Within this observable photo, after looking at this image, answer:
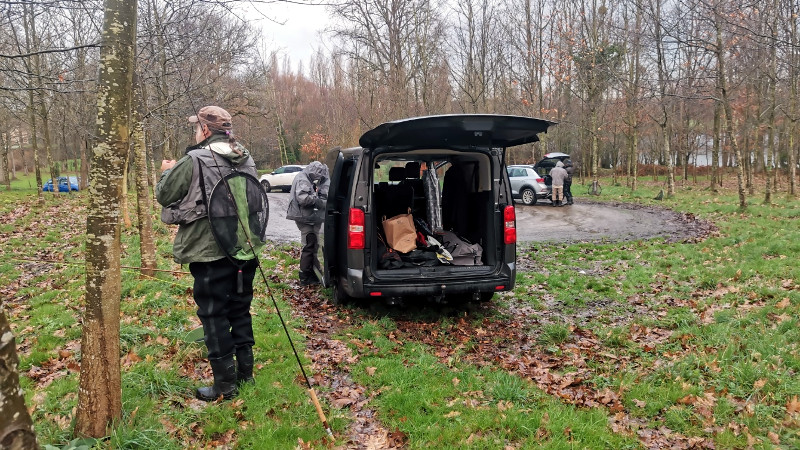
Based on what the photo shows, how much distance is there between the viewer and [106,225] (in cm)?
278

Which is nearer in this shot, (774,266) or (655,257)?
(774,266)

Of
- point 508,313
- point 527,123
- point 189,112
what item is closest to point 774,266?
point 508,313

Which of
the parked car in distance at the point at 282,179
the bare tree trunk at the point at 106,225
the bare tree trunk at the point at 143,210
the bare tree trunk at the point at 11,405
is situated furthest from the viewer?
the parked car in distance at the point at 282,179

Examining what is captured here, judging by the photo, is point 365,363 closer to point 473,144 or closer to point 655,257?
point 473,144

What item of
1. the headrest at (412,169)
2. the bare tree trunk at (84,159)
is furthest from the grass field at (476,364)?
the bare tree trunk at (84,159)

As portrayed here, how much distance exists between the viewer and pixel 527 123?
15.9 feet

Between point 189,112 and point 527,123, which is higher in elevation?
point 189,112

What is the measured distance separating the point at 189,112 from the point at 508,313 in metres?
11.1

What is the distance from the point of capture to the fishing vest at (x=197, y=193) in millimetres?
3391

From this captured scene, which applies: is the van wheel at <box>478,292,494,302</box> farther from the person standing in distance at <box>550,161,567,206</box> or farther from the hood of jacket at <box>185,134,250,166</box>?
the person standing in distance at <box>550,161,567,206</box>

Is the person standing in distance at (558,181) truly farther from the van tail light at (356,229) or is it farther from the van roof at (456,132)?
the van tail light at (356,229)

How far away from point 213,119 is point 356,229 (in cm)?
207

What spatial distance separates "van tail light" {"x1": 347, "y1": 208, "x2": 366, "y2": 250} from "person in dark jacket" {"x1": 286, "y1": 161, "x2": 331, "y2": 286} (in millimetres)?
1891

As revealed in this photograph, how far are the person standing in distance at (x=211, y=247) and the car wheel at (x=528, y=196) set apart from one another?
60.0ft
